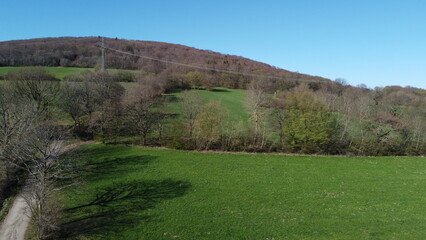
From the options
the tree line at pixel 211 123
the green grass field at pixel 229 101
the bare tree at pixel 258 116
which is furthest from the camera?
the green grass field at pixel 229 101

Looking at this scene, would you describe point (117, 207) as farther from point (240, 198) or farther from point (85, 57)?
point (85, 57)

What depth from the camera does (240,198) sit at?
14938 millimetres

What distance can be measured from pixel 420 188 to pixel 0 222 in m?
26.2

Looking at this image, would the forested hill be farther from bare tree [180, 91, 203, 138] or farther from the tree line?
bare tree [180, 91, 203, 138]

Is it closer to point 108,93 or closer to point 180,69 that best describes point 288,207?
point 108,93

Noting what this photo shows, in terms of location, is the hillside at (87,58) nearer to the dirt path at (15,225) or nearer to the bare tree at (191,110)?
the bare tree at (191,110)

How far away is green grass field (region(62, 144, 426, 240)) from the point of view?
1173cm

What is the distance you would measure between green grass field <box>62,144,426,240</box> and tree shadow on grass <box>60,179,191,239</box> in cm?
5

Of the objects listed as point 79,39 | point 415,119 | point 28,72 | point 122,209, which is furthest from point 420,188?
Answer: point 79,39

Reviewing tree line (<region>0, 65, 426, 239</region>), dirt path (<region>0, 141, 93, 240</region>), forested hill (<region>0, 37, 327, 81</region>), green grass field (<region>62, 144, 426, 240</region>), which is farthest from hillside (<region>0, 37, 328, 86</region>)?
dirt path (<region>0, 141, 93, 240</region>)

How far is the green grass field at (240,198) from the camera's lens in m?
11.7

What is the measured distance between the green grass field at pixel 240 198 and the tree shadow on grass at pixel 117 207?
5 cm

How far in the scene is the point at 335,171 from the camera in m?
20.5

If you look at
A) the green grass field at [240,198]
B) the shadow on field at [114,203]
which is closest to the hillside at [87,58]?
the green grass field at [240,198]
